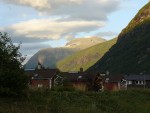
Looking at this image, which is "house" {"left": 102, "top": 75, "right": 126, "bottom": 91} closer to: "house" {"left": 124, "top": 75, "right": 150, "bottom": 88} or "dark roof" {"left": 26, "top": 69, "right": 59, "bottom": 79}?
"house" {"left": 124, "top": 75, "right": 150, "bottom": 88}

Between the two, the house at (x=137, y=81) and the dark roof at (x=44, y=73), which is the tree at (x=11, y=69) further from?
the house at (x=137, y=81)

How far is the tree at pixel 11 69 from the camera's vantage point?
26.9 meters

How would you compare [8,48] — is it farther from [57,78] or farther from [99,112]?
[57,78]

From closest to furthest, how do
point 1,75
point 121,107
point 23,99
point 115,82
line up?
point 1,75
point 23,99
point 121,107
point 115,82

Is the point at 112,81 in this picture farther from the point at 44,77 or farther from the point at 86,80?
the point at 44,77

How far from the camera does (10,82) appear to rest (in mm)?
27094

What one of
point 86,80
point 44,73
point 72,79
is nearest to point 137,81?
point 72,79

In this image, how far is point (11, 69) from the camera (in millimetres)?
27562

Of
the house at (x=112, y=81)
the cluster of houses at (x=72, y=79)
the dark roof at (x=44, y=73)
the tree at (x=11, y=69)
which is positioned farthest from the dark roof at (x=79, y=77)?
the tree at (x=11, y=69)

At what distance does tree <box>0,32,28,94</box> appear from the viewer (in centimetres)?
2694

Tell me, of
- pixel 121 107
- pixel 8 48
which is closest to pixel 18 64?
pixel 8 48

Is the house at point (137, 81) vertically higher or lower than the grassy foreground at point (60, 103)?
higher

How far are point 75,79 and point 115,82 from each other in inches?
1039

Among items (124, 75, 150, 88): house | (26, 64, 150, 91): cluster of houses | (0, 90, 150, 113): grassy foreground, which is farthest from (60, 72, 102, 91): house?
(0, 90, 150, 113): grassy foreground
